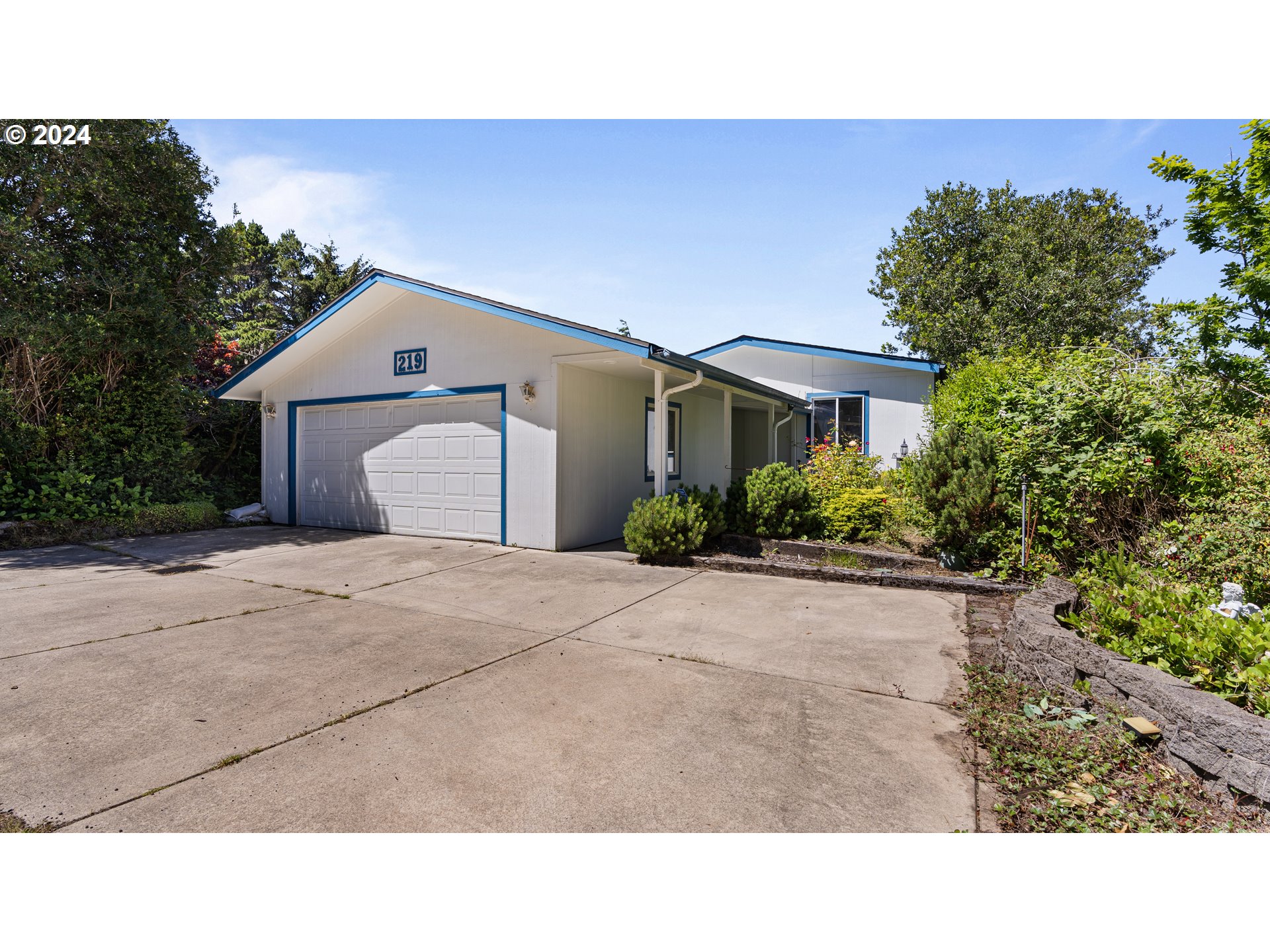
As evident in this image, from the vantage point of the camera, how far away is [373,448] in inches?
409

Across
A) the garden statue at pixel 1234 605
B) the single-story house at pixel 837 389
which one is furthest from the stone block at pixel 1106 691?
the single-story house at pixel 837 389

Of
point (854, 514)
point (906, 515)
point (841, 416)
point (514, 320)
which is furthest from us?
point (841, 416)

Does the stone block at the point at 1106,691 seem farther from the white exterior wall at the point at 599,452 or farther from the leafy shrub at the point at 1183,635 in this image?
the white exterior wall at the point at 599,452

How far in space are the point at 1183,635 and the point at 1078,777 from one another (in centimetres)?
133

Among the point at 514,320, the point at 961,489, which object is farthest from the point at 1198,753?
the point at 514,320

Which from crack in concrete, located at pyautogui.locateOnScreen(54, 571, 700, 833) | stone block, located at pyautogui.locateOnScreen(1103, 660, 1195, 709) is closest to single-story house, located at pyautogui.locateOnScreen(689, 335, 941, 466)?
stone block, located at pyautogui.locateOnScreen(1103, 660, 1195, 709)

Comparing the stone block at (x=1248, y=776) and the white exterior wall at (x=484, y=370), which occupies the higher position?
the white exterior wall at (x=484, y=370)

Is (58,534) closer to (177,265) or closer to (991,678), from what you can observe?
(177,265)

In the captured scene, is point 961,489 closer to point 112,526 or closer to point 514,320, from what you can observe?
point 514,320

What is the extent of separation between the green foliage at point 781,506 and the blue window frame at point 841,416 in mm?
5819

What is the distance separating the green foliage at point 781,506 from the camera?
8.18m

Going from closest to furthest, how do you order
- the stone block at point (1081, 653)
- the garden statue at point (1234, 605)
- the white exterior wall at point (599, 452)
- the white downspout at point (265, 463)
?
the stone block at point (1081, 653) < the garden statue at point (1234, 605) < the white exterior wall at point (599, 452) < the white downspout at point (265, 463)

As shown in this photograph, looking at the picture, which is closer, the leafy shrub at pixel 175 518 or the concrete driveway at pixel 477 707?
the concrete driveway at pixel 477 707

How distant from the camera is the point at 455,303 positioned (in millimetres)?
8891
